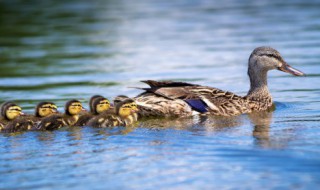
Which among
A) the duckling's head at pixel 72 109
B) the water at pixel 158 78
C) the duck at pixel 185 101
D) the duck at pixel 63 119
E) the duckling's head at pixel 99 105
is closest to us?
the water at pixel 158 78

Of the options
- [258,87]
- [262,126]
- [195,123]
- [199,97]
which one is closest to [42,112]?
[195,123]

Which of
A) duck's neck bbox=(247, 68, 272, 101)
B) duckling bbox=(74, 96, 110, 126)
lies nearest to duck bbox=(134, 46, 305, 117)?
duck's neck bbox=(247, 68, 272, 101)

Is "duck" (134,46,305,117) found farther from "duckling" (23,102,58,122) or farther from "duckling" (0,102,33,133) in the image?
"duckling" (0,102,33,133)

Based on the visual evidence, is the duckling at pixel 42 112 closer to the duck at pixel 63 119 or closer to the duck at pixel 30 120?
the duck at pixel 30 120

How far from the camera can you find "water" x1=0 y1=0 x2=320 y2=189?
869cm

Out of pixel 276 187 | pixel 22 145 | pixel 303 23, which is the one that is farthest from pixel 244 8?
pixel 276 187

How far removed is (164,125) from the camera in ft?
→ 36.8

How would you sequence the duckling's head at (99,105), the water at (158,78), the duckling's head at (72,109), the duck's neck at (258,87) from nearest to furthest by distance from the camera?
the water at (158,78), the duckling's head at (72,109), the duckling's head at (99,105), the duck's neck at (258,87)

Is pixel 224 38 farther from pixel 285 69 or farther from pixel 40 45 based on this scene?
pixel 285 69

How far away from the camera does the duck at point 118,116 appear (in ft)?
35.8

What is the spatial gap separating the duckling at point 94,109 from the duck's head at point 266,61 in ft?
8.08

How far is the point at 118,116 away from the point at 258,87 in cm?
254

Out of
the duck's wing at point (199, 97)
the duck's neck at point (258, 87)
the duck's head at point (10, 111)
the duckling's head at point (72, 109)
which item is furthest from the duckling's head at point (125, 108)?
the duck's neck at point (258, 87)

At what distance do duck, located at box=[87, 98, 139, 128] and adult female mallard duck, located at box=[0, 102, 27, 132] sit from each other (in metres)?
0.79
